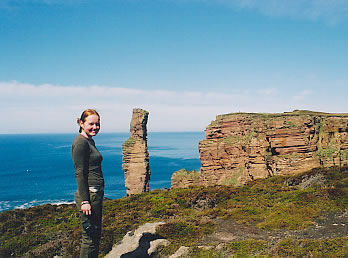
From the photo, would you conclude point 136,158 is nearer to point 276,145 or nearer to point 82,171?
point 276,145

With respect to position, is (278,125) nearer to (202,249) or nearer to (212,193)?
(212,193)

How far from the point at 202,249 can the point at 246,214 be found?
6270 mm

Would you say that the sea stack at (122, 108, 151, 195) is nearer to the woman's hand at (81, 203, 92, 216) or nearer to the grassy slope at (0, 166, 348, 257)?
the grassy slope at (0, 166, 348, 257)

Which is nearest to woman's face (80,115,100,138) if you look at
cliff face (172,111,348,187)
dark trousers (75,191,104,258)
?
dark trousers (75,191,104,258)

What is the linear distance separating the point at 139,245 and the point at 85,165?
5.39 metres

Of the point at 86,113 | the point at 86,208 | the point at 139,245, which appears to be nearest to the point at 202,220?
the point at 139,245

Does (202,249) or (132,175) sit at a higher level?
(202,249)

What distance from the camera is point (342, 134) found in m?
34.9

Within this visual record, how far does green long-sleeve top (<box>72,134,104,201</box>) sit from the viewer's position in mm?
5633

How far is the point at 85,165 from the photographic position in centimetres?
573

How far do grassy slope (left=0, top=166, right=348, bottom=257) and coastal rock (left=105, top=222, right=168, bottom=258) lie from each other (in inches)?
20.7

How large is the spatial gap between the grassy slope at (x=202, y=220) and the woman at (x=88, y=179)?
421 centimetres

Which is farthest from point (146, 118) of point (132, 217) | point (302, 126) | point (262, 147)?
point (132, 217)

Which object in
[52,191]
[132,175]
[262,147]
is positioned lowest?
[52,191]
